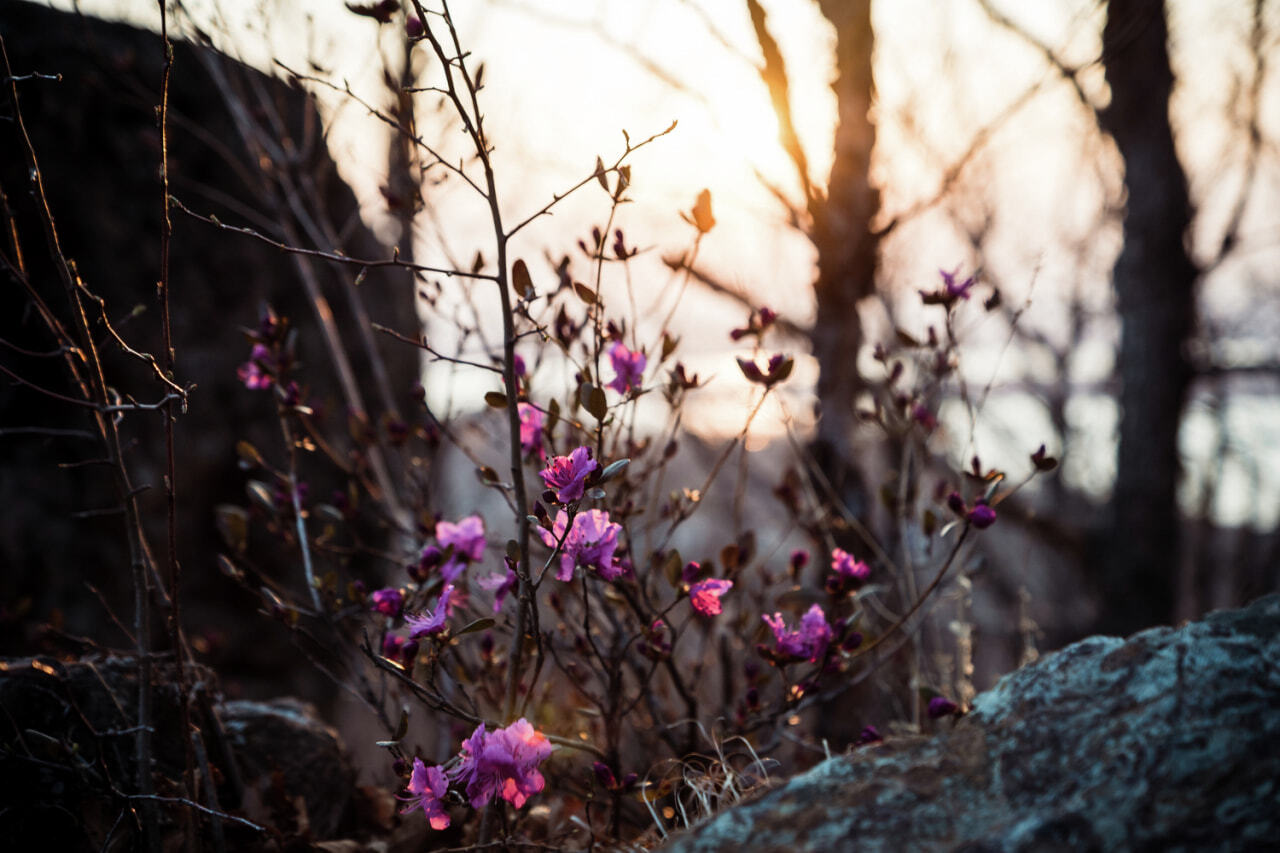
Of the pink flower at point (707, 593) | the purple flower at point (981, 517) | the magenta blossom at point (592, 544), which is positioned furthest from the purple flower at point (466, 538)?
the purple flower at point (981, 517)

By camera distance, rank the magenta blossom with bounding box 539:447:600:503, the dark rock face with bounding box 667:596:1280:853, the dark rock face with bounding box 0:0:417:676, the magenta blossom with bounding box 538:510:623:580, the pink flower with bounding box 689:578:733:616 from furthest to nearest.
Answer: the dark rock face with bounding box 0:0:417:676, the pink flower with bounding box 689:578:733:616, the magenta blossom with bounding box 538:510:623:580, the magenta blossom with bounding box 539:447:600:503, the dark rock face with bounding box 667:596:1280:853

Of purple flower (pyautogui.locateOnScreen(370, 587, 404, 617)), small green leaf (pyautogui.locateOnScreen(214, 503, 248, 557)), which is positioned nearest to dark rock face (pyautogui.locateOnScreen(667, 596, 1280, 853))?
purple flower (pyautogui.locateOnScreen(370, 587, 404, 617))

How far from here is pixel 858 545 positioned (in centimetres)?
240

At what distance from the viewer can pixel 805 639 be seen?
1.37m

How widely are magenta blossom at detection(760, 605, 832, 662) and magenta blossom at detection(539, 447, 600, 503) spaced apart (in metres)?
0.51

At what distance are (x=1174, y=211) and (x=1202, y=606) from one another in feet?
18.4

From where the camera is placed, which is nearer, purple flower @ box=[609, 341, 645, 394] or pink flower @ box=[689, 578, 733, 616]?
pink flower @ box=[689, 578, 733, 616]

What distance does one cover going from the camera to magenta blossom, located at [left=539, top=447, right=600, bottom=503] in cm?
102

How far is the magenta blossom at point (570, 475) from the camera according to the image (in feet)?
3.36

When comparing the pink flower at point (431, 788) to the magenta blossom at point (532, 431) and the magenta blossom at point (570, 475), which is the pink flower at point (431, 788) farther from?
the magenta blossom at point (532, 431)

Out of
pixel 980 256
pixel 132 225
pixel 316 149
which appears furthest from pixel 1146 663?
pixel 980 256

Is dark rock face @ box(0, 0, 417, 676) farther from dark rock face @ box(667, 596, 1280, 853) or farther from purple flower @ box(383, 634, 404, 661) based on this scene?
dark rock face @ box(667, 596, 1280, 853)

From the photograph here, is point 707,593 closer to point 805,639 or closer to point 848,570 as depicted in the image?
point 805,639

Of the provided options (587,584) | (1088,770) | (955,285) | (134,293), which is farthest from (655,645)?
(134,293)
